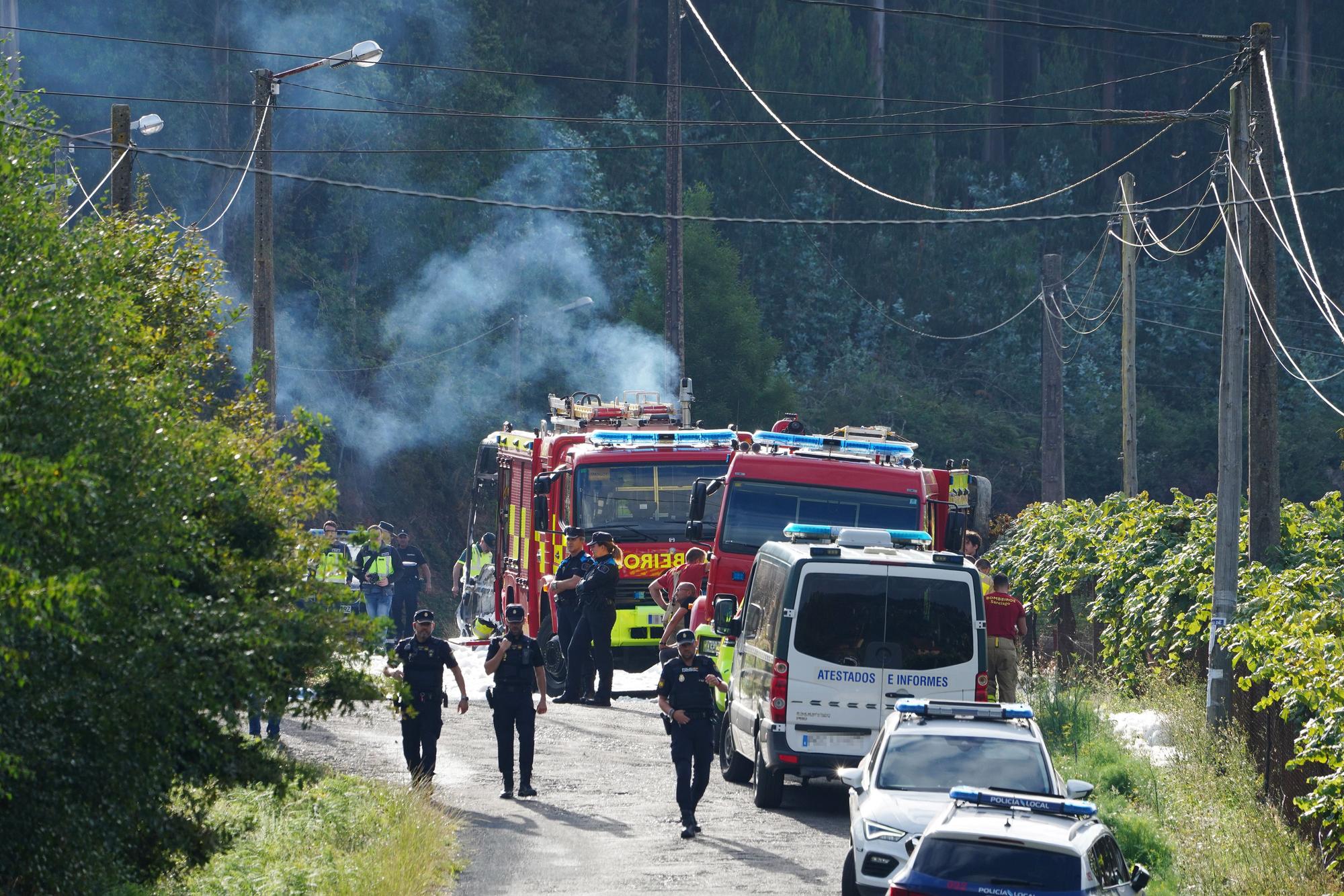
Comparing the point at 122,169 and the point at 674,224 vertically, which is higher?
the point at 674,224

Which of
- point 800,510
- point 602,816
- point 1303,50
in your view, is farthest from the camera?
point 1303,50

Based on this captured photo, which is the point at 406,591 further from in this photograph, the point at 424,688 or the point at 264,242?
the point at 424,688

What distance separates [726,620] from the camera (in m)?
15.8

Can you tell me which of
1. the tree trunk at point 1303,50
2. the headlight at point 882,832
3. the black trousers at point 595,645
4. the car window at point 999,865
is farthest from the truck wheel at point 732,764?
the tree trunk at point 1303,50

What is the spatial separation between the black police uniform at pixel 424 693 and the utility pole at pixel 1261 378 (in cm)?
799

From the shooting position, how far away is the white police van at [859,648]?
13695 millimetres

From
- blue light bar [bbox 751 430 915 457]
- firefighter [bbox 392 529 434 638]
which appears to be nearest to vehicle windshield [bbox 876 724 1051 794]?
blue light bar [bbox 751 430 915 457]

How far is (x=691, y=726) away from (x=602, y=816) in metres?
1.28

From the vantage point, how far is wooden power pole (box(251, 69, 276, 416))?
1936 centimetres

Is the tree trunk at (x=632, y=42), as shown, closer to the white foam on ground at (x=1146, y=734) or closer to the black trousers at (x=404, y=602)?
the black trousers at (x=404, y=602)

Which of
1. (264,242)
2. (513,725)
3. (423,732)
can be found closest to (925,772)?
(513,725)

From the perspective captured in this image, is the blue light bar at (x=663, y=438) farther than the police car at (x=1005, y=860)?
Yes

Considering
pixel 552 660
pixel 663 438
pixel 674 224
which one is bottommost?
pixel 552 660

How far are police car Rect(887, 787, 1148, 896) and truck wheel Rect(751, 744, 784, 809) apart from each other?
5131mm
